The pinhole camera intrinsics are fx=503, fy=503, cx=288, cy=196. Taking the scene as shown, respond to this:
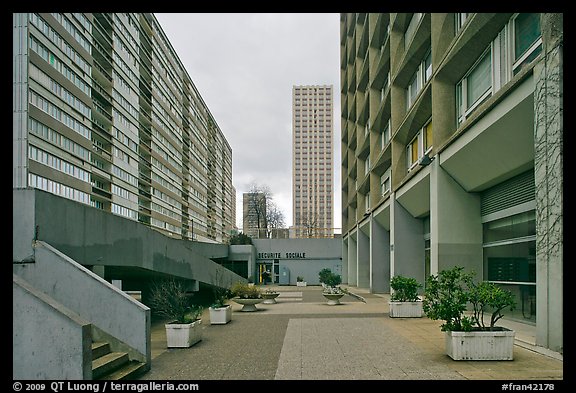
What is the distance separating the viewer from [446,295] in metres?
→ 9.80

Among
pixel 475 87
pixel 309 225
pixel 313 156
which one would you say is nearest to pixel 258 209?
pixel 309 225

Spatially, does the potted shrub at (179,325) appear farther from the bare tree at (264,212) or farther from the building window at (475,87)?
the bare tree at (264,212)

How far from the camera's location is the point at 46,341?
7.50m

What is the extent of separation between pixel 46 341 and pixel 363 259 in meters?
38.4

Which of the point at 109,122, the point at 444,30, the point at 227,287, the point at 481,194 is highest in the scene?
the point at 109,122

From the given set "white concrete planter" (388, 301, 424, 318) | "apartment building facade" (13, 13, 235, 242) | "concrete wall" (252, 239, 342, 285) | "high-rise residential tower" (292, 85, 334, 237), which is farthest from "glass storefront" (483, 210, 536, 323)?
"high-rise residential tower" (292, 85, 334, 237)

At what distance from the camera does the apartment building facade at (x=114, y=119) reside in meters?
43.4

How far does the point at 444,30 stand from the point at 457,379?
48.8ft

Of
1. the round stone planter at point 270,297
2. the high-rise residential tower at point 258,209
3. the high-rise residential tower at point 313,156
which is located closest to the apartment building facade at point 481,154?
the round stone planter at point 270,297

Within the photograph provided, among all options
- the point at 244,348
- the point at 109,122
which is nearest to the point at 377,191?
the point at 244,348

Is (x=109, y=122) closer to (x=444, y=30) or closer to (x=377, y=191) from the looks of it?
(x=377, y=191)

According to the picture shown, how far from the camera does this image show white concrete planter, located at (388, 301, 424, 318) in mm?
17094

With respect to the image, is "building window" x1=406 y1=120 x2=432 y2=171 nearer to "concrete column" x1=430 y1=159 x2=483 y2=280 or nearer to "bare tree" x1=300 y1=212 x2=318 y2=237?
"concrete column" x1=430 y1=159 x2=483 y2=280

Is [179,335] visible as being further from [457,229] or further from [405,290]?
[457,229]
